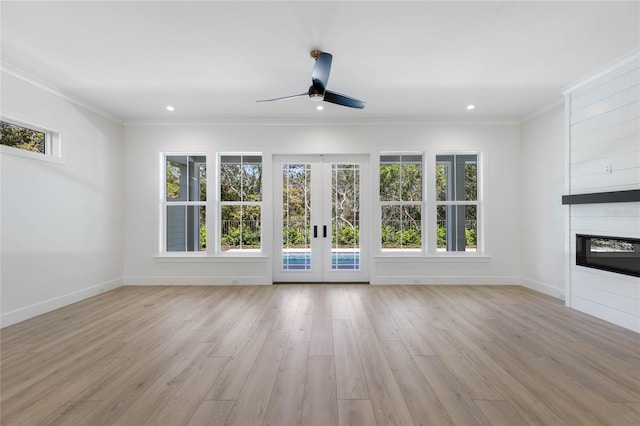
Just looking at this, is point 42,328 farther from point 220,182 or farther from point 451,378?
point 451,378

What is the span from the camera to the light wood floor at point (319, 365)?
1786 mm

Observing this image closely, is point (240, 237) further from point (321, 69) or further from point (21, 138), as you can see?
point (321, 69)

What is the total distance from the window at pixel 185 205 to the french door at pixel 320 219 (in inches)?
54.4

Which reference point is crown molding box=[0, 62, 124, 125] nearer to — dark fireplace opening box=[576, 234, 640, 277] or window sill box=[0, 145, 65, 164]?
window sill box=[0, 145, 65, 164]

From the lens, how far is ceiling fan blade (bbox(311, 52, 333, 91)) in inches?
108

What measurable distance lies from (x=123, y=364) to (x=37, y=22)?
309 cm

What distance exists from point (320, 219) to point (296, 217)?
44 cm

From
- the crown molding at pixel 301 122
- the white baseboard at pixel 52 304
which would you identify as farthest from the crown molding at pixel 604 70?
the white baseboard at pixel 52 304

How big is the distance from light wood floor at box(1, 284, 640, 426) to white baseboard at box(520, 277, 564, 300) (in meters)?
0.51

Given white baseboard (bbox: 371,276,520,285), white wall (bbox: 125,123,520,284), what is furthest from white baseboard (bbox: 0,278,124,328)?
white baseboard (bbox: 371,276,520,285)

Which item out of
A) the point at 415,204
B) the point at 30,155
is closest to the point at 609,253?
the point at 415,204

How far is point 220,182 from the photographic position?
529 centimetres

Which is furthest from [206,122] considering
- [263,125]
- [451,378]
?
[451,378]

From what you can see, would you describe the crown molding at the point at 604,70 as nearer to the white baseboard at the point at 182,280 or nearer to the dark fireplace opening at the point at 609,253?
the dark fireplace opening at the point at 609,253
